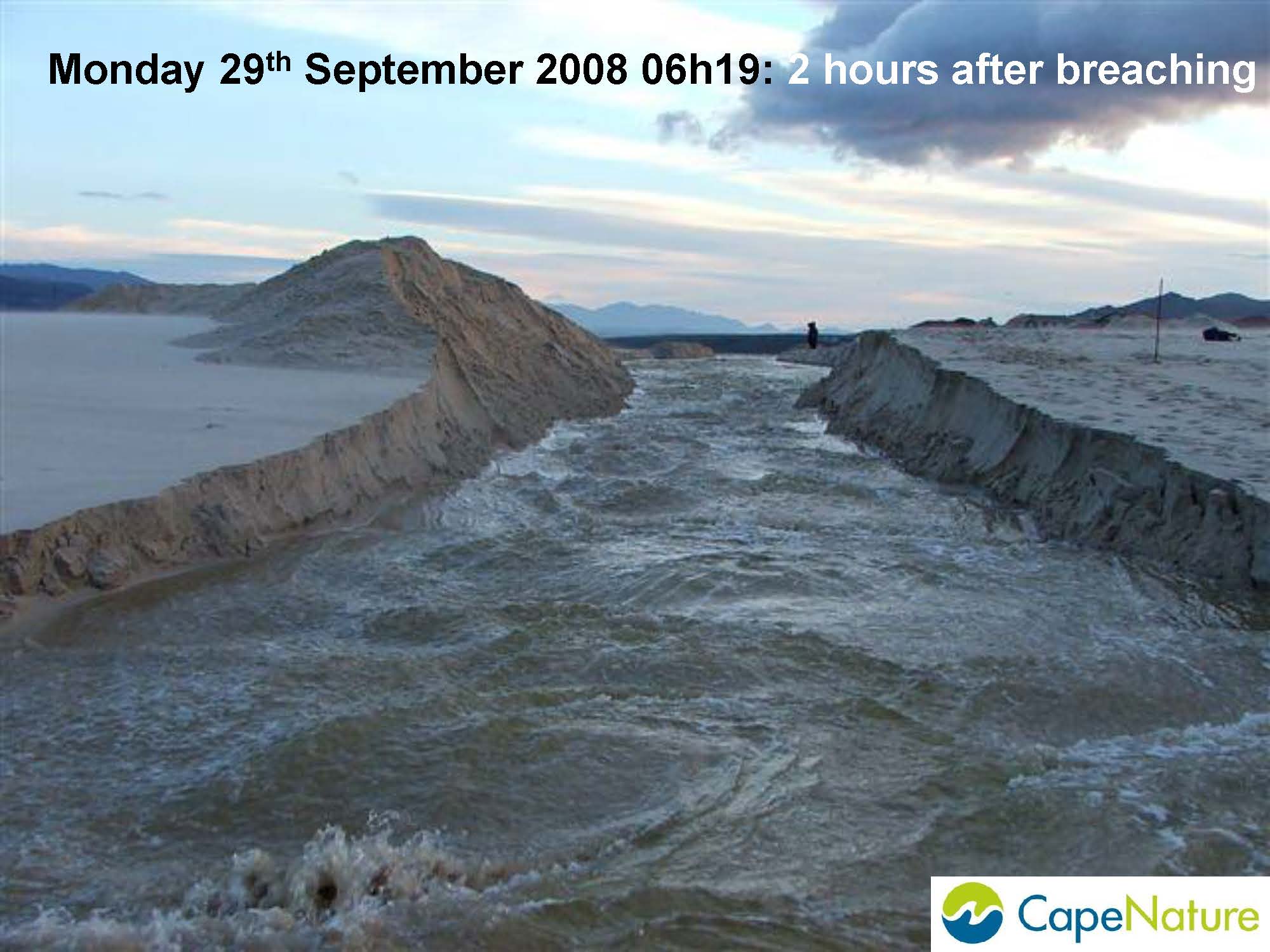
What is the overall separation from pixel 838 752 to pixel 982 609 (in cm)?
295

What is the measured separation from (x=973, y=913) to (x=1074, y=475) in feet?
26.7

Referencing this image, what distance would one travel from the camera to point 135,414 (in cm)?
1143

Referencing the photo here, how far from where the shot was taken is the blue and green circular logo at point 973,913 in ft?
13.5

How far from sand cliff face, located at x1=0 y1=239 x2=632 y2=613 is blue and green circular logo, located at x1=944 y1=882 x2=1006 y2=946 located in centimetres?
562

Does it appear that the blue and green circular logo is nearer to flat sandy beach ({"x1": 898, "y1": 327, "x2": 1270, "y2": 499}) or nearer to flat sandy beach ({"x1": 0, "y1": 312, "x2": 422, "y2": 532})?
flat sandy beach ({"x1": 898, "y1": 327, "x2": 1270, "y2": 499})

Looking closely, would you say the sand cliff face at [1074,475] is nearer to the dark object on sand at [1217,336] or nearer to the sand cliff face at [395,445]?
the sand cliff face at [395,445]

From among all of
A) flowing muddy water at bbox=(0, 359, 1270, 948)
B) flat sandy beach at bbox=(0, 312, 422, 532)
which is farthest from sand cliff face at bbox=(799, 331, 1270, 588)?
flat sandy beach at bbox=(0, 312, 422, 532)

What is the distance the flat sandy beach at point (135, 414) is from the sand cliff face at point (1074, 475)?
692cm

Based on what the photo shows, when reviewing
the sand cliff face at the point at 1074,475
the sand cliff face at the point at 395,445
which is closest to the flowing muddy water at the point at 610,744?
the sand cliff face at the point at 395,445

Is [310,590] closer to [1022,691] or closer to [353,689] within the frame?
[353,689]

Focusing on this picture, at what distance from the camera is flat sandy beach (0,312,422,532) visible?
8344mm

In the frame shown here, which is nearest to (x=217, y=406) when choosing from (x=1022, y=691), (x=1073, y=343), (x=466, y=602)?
(x=466, y=602)

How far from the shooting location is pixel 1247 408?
516 inches

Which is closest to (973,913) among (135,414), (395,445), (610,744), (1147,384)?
(610,744)
